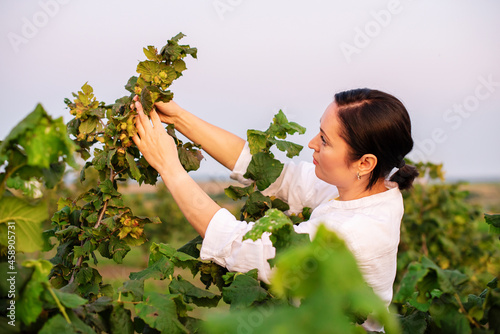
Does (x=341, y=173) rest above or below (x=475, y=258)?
above

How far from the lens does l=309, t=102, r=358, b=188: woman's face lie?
1.95 m

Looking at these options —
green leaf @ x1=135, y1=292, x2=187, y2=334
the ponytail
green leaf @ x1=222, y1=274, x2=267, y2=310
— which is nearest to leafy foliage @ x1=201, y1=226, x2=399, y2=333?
green leaf @ x1=135, y1=292, x2=187, y2=334

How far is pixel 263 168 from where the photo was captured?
75.9 inches

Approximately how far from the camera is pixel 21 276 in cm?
87

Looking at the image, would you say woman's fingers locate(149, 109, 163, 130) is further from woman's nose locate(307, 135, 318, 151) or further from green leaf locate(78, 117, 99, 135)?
woman's nose locate(307, 135, 318, 151)

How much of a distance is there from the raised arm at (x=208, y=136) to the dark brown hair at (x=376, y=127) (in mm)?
577

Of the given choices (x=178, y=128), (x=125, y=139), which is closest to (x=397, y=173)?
(x=178, y=128)

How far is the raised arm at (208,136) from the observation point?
2.14m

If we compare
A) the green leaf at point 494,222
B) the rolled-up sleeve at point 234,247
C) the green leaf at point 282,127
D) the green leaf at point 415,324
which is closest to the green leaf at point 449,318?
the green leaf at point 415,324

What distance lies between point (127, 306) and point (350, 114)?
126 centimetres

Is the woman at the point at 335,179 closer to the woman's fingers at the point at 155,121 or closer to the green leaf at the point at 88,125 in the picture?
the woman's fingers at the point at 155,121

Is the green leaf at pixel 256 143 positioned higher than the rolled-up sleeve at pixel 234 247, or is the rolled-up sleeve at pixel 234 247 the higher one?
the green leaf at pixel 256 143

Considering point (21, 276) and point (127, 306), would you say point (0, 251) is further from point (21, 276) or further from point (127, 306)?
point (127, 306)

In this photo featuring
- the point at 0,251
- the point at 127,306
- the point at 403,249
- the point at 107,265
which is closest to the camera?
the point at 0,251
